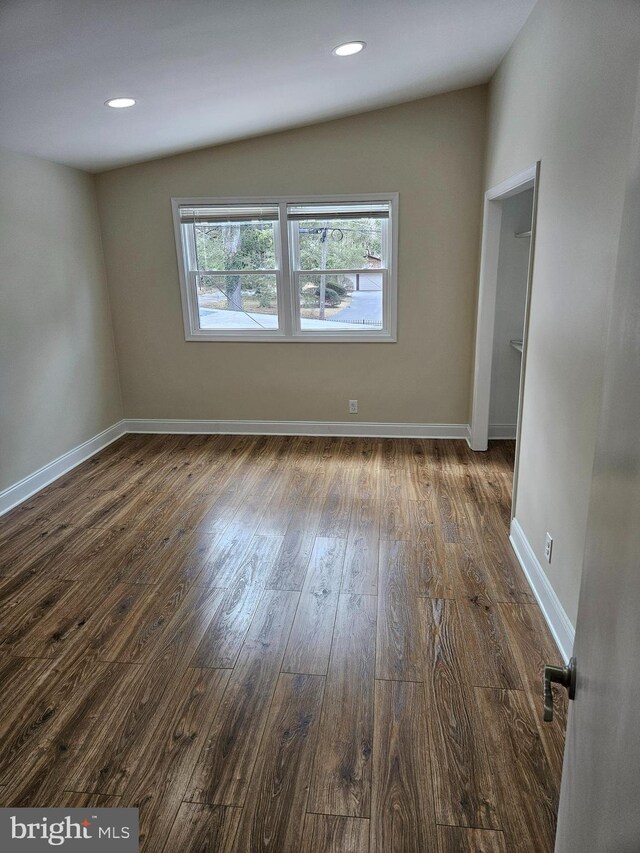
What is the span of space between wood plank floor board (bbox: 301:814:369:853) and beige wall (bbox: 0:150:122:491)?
123 inches

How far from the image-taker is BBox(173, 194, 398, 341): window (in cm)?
467

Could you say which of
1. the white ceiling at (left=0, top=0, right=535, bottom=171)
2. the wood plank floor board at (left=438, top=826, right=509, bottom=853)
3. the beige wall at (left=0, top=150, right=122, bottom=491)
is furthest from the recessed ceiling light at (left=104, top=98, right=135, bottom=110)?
the wood plank floor board at (left=438, top=826, right=509, bottom=853)

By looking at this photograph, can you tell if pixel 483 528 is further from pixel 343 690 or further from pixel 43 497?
pixel 43 497

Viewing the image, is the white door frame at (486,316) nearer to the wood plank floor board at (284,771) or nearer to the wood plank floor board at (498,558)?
the wood plank floor board at (498,558)

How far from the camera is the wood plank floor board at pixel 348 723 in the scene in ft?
5.59

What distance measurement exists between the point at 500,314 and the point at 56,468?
3.84 metres

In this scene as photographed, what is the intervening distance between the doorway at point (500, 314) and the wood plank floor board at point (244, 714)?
258 centimetres

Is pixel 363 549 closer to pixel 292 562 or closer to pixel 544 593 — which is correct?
pixel 292 562

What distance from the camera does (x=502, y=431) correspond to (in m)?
4.98

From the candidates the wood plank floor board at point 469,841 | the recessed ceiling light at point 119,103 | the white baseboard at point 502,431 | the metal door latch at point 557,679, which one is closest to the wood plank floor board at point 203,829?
the wood plank floor board at point 469,841

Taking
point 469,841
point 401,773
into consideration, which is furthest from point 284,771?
point 469,841

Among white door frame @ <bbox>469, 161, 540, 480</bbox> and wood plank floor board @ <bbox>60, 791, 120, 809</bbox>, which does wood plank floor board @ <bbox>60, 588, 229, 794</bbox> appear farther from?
white door frame @ <bbox>469, 161, 540, 480</bbox>

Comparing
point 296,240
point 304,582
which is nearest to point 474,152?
point 296,240

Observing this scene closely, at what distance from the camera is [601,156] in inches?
76.0
